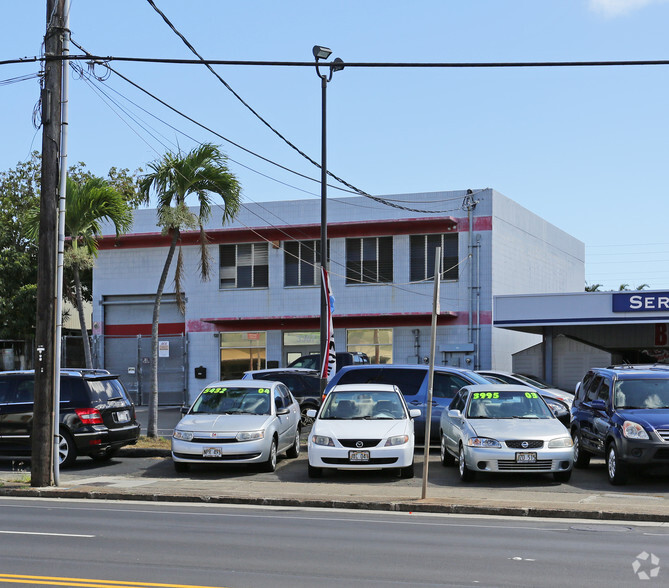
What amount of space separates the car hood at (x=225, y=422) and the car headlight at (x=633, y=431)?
20.6 feet

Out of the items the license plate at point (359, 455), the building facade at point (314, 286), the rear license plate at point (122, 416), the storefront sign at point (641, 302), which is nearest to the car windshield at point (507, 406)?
the license plate at point (359, 455)

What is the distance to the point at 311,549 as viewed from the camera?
973 cm

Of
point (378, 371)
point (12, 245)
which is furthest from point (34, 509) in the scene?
point (12, 245)

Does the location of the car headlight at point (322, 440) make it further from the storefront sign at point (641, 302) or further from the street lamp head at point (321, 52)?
the storefront sign at point (641, 302)

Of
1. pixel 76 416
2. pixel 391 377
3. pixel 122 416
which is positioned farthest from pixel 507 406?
pixel 76 416

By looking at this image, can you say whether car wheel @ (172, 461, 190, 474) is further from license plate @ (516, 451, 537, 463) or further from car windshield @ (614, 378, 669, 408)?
car windshield @ (614, 378, 669, 408)

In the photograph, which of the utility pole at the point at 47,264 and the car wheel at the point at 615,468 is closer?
the car wheel at the point at 615,468

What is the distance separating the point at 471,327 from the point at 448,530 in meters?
23.4

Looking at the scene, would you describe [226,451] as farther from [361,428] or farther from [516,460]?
[516,460]

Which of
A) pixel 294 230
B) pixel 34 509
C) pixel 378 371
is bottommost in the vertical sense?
pixel 34 509

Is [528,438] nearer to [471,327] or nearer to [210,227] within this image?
[471,327]

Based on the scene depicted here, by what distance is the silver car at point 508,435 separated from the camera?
15.2 m

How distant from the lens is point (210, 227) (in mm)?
37656

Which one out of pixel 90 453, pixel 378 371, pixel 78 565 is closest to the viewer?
pixel 78 565
